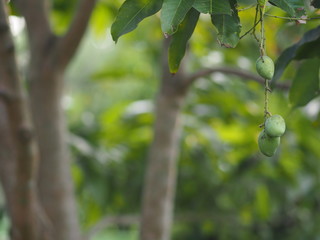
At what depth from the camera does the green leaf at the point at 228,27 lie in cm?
79

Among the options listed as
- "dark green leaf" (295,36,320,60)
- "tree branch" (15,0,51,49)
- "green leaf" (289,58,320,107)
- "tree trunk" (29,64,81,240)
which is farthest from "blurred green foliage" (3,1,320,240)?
"dark green leaf" (295,36,320,60)

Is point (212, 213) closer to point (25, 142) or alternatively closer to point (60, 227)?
point (60, 227)

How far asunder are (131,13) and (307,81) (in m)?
0.48

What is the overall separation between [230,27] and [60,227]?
1210mm

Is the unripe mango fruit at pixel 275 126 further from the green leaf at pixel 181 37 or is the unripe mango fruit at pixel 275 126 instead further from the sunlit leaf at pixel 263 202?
the sunlit leaf at pixel 263 202

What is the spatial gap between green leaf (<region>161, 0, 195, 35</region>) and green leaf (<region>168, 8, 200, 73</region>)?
0.24 feet

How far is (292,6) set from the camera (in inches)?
30.2


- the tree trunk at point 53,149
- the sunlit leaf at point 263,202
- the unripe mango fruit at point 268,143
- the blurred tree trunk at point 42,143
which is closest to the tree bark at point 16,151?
the blurred tree trunk at point 42,143

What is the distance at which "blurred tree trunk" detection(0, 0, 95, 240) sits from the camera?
4.93 feet

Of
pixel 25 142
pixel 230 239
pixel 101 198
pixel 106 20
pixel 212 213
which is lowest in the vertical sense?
pixel 230 239

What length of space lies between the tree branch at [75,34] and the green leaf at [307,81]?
2.02ft

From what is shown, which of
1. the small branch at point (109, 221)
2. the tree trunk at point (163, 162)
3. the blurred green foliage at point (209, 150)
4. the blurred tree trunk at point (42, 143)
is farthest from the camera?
the blurred green foliage at point (209, 150)

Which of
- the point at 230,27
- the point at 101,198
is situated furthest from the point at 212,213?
the point at 230,27

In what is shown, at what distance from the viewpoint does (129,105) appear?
249cm
